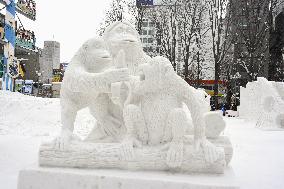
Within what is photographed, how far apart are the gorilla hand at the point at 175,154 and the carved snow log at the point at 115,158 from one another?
0.12ft

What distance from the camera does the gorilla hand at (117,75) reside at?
2.58 m

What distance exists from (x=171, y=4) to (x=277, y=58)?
20.8 feet

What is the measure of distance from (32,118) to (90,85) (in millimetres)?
5383

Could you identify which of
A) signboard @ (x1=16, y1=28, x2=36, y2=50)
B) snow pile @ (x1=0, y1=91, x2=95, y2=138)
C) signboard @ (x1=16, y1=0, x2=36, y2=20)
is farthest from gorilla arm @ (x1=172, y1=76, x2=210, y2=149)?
signboard @ (x1=16, y1=28, x2=36, y2=50)

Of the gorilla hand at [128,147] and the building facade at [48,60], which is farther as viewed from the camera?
the building facade at [48,60]

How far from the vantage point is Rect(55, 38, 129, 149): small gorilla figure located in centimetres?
262

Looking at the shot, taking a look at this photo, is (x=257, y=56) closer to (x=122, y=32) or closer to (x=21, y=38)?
(x=21, y=38)

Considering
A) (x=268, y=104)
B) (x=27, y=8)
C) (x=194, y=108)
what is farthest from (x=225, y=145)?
(x=27, y=8)

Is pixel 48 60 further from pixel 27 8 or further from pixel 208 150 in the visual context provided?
pixel 208 150

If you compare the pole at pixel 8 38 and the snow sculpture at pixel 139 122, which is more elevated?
the pole at pixel 8 38

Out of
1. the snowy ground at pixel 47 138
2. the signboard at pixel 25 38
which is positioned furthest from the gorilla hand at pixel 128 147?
the signboard at pixel 25 38

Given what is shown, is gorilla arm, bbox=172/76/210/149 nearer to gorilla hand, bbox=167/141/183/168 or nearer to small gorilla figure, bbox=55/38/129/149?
gorilla hand, bbox=167/141/183/168

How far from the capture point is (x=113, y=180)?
92.7 inches

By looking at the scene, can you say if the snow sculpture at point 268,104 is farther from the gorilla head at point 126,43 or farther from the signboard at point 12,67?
the signboard at point 12,67
